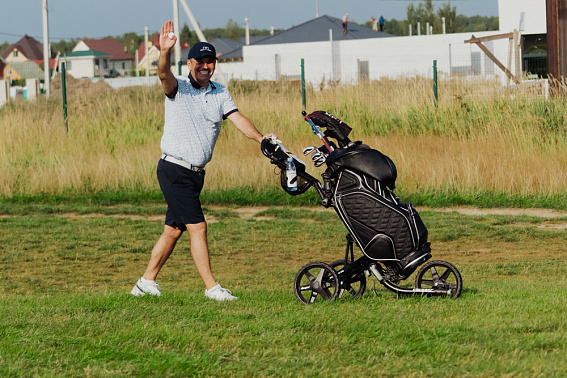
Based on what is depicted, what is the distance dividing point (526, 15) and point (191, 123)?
34.3 meters

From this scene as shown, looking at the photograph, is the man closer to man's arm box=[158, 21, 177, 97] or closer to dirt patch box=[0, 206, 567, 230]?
man's arm box=[158, 21, 177, 97]

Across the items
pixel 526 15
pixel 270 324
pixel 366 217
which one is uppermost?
pixel 526 15

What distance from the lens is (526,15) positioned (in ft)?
123

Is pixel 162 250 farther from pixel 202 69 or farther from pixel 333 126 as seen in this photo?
pixel 333 126

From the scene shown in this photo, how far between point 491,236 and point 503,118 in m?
5.95

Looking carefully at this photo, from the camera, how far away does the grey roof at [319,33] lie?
176ft

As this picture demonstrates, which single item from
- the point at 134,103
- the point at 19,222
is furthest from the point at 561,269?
the point at 134,103

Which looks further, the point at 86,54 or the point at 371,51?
the point at 86,54

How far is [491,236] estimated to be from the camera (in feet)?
33.1

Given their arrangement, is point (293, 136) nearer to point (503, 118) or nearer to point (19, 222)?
point (503, 118)

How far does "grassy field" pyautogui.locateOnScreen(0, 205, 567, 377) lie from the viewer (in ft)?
13.9

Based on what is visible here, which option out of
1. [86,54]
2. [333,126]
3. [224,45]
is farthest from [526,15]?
[86,54]

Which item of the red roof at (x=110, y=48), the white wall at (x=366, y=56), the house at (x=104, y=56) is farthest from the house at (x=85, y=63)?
the white wall at (x=366, y=56)

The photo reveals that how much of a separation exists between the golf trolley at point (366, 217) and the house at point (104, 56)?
110725 millimetres
